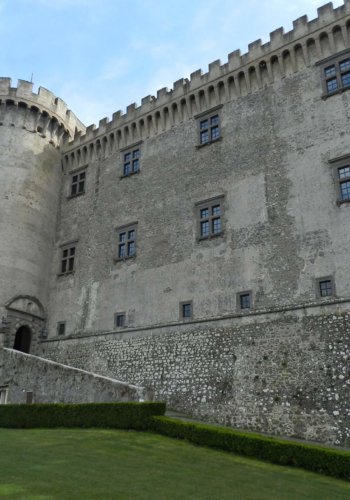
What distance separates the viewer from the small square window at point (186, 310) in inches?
892

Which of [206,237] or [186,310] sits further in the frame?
[206,237]

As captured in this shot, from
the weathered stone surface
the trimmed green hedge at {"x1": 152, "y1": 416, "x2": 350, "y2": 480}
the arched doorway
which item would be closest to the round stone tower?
the arched doorway

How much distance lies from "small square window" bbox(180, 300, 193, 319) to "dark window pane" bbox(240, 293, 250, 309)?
275 centimetres

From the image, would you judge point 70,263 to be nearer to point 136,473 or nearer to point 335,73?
point 335,73

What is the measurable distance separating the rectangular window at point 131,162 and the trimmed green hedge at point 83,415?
50.9 ft

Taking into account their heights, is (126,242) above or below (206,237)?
above

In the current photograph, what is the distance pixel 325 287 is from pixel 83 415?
34.6 ft

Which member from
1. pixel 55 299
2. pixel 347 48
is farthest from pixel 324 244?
pixel 55 299

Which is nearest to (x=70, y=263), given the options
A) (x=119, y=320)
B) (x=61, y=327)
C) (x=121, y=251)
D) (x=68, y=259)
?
(x=68, y=259)

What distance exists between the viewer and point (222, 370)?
20.2 meters

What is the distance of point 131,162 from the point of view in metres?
28.8

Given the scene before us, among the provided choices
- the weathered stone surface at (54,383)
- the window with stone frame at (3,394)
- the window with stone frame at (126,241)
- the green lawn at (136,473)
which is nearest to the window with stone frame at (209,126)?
the window with stone frame at (126,241)

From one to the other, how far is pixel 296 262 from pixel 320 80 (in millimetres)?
8913

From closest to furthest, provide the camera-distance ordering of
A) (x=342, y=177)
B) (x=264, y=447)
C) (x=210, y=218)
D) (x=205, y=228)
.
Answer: (x=264, y=447) < (x=342, y=177) < (x=210, y=218) < (x=205, y=228)
